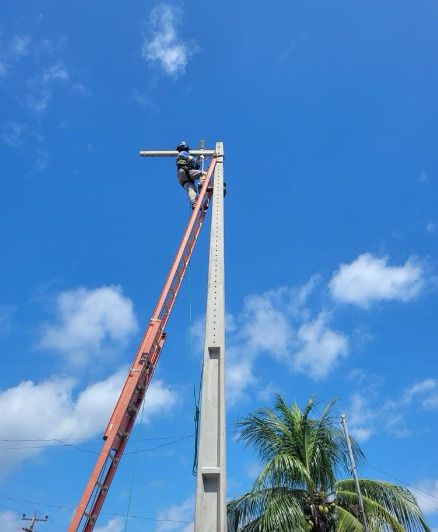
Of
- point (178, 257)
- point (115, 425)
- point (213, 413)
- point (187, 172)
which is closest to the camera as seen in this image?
point (213, 413)

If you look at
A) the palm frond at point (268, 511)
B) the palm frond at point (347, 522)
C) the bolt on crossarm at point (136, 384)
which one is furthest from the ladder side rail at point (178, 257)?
the palm frond at point (347, 522)

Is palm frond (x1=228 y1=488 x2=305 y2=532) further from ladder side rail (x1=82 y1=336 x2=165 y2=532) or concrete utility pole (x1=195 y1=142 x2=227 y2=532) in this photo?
concrete utility pole (x1=195 y1=142 x2=227 y2=532)

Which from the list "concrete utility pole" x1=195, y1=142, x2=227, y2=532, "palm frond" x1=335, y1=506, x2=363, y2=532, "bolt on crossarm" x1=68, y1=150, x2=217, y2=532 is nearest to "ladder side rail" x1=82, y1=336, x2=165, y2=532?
"bolt on crossarm" x1=68, y1=150, x2=217, y2=532

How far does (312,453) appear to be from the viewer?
35.4 ft

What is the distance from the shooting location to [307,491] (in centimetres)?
1027

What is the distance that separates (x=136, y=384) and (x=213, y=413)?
336 cm

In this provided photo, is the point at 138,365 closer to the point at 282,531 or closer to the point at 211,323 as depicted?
the point at 211,323

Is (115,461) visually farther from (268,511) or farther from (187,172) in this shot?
(187,172)

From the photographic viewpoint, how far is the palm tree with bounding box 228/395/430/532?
9.89 m

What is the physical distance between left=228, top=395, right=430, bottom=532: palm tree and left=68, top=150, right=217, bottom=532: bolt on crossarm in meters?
3.54

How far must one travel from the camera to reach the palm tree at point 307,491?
32.4ft

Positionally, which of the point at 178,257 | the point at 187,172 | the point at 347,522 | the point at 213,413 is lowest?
the point at 213,413

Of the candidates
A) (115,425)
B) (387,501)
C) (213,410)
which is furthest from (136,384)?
(387,501)

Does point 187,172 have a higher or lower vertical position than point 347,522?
higher
